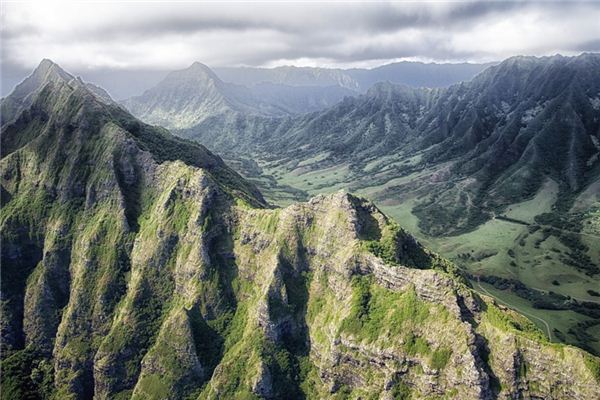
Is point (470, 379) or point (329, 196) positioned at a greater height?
point (329, 196)

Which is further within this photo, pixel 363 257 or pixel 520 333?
pixel 363 257

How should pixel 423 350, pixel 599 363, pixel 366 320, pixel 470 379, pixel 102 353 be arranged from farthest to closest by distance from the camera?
pixel 102 353 → pixel 366 320 → pixel 423 350 → pixel 470 379 → pixel 599 363

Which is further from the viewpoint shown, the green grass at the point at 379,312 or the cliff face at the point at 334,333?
the green grass at the point at 379,312

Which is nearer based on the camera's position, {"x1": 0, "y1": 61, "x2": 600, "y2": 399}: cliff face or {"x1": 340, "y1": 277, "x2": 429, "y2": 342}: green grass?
{"x1": 0, "y1": 61, "x2": 600, "y2": 399}: cliff face

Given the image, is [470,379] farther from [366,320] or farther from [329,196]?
[329,196]

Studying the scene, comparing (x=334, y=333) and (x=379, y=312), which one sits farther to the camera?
(x=334, y=333)

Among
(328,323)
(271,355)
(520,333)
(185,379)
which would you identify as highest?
(520,333)

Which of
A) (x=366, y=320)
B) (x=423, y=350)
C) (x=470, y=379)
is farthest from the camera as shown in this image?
(x=366, y=320)

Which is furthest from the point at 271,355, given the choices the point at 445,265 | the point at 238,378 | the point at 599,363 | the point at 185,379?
the point at 599,363

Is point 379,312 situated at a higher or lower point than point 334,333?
higher

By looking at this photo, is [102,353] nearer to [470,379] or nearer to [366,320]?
[366,320]
